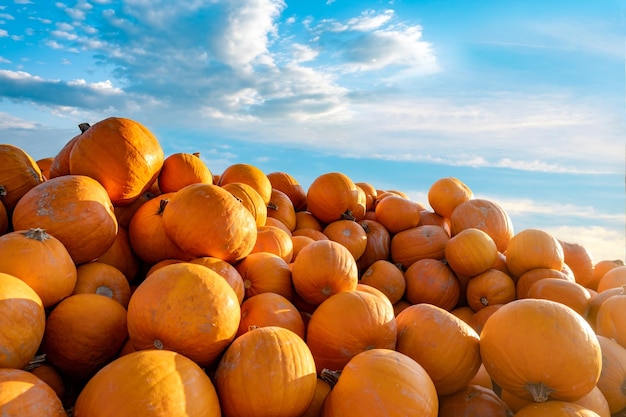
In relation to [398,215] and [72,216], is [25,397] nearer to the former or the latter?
[72,216]

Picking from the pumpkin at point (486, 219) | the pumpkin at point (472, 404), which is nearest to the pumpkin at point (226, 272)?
the pumpkin at point (472, 404)

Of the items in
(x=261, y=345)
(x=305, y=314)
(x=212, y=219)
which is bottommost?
(x=305, y=314)

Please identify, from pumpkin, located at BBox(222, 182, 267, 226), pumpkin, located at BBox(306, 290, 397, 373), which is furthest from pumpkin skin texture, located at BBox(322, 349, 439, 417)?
pumpkin, located at BBox(222, 182, 267, 226)

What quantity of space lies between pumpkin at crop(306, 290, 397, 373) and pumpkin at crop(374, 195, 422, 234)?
288 cm

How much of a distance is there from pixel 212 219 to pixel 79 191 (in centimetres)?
93

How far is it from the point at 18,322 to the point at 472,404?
241 centimetres

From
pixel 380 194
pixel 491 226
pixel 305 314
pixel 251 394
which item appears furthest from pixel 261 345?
pixel 380 194

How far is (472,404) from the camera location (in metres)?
2.62

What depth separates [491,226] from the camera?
5.45m

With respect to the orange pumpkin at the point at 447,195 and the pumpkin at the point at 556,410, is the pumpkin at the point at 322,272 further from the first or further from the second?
the orange pumpkin at the point at 447,195

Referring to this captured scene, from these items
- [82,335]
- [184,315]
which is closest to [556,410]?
[184,315]

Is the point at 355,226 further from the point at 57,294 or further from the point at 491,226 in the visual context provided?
the point at 57,294

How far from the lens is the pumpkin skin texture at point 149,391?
188cm

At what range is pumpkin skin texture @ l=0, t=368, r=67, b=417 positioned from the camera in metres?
1.79
